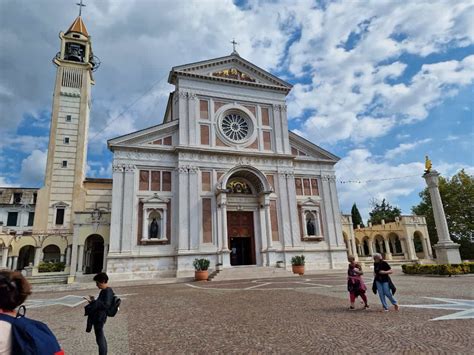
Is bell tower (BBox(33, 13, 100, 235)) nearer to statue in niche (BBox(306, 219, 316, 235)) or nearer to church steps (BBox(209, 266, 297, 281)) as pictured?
church steps (BBox(209, 266, 297, 281))

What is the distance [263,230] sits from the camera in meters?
26.5

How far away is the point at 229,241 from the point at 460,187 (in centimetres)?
3354

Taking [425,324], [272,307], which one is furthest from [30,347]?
Answer: [272,307]

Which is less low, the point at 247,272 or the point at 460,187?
the point at 460,187

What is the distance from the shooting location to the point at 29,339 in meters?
2.09

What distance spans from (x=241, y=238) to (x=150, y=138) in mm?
11590

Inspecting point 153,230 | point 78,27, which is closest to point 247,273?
point 153,230

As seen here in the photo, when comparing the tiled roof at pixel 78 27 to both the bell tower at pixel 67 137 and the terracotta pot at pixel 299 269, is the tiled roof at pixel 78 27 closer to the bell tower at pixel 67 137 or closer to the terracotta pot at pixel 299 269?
the bell tower at pixel 67 137

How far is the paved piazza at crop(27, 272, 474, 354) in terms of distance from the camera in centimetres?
534

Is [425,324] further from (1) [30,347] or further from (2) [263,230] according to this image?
(2) [263,230]

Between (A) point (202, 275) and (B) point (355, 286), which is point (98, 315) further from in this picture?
(A) point (202, 275)

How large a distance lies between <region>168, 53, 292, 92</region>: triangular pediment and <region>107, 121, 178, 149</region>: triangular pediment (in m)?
5.06

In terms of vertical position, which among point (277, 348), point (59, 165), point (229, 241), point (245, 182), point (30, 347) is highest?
point (59, 165)

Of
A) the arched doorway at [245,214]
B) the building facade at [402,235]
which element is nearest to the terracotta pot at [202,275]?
the arched doorway at [245,214]
